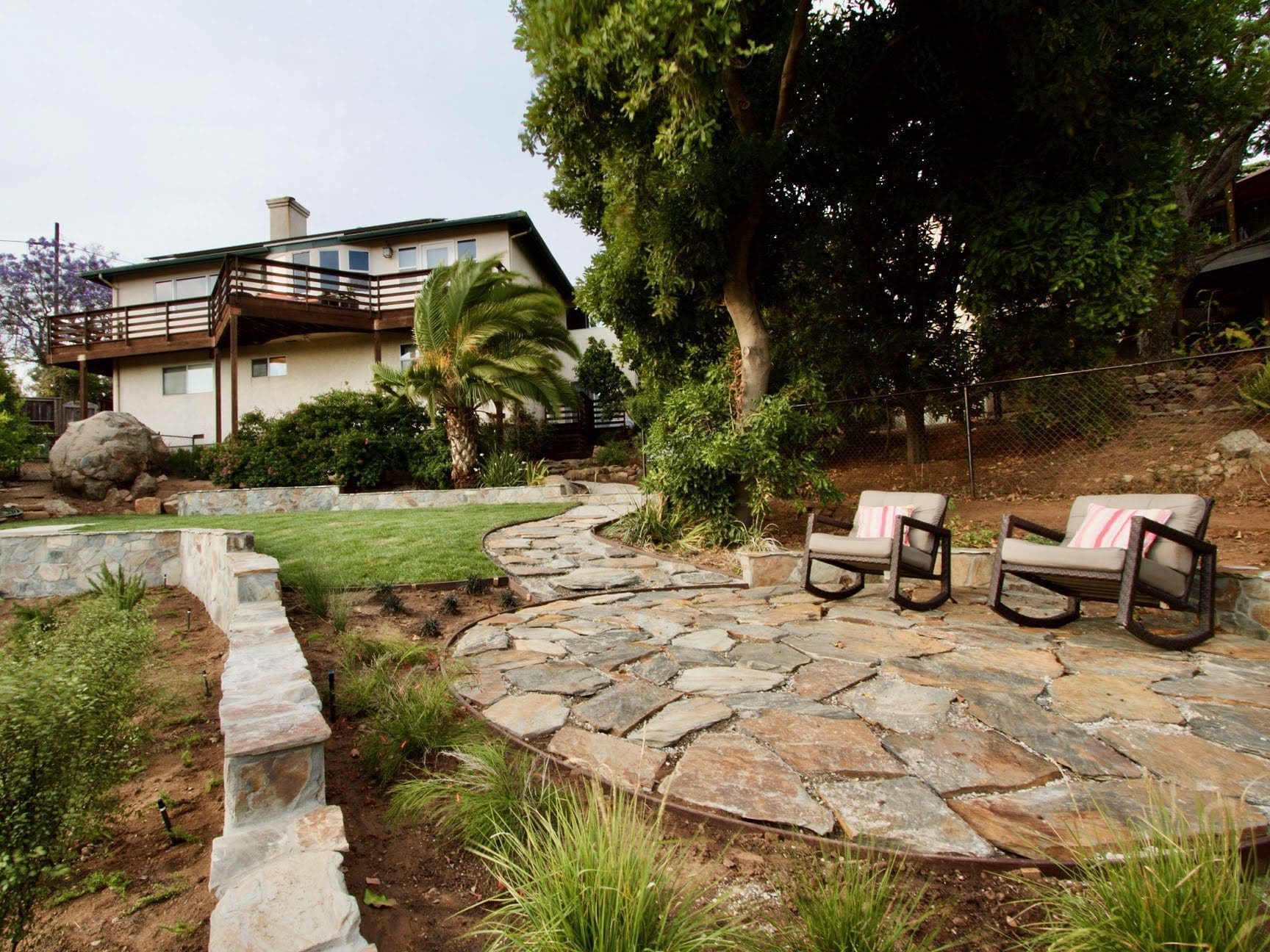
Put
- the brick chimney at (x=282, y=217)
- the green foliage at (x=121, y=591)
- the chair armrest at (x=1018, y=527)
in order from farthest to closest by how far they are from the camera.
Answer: the brick chimney at (x=282, y=217) → the green foliage at (x=121, y=591) → the chair armrest at (x=1018, y=527)

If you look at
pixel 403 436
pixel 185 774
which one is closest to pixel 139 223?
pixel 403 436

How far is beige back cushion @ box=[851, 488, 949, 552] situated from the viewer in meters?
4.84

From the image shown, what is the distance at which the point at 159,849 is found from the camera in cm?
187

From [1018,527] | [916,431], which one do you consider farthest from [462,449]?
[1018,527]

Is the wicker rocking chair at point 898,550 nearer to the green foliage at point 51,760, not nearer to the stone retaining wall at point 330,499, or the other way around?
the green foliage at point 51,760

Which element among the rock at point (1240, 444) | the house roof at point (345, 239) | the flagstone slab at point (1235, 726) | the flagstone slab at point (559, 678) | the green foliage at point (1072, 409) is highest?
the house roof at point (345, 239)

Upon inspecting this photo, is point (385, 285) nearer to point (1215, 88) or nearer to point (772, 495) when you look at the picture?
point (772, 495)

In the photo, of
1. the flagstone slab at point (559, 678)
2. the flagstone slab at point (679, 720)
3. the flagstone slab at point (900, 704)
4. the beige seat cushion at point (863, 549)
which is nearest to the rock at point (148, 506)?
the flagstone slab at point (559, 678)

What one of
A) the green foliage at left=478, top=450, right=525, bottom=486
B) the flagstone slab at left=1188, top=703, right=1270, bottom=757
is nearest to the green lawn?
the green foliage at left=478, top=450, right=525, bottom=486

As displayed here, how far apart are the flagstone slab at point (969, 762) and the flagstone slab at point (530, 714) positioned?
131 cm

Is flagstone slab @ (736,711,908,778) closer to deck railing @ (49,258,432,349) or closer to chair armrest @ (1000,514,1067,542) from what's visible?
chair armrest @ (1000,514,1067,542)

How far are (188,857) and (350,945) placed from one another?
3.14 feet

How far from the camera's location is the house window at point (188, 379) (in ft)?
59.8

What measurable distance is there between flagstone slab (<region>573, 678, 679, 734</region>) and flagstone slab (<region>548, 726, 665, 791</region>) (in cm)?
10
